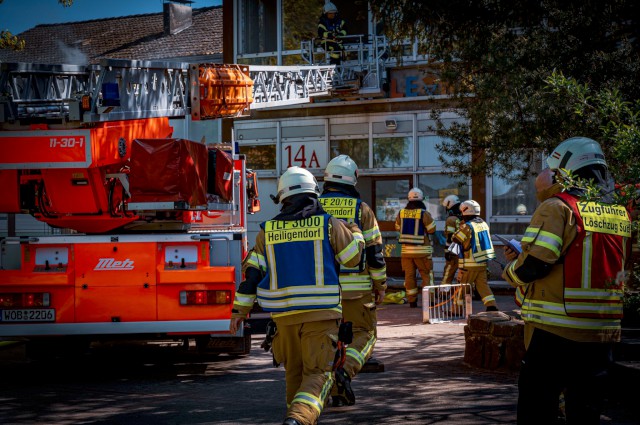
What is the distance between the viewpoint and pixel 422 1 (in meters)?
8.43

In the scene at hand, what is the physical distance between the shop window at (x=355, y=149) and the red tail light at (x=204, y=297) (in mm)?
14449

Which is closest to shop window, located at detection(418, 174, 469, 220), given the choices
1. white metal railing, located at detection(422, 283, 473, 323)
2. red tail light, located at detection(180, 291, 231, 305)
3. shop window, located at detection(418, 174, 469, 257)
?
shop window, located at detection(418, 174, 469, 257)

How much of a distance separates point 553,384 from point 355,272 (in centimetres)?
278

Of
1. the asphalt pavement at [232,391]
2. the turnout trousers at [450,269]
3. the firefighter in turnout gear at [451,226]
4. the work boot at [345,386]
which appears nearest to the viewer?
the work boot at [345,386]

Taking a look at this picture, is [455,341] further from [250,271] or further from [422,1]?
[250,271]

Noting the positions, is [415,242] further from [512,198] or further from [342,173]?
[342,173]

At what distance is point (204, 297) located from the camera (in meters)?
9.40

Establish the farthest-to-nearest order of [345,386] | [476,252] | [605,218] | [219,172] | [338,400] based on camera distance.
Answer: [476,252], [219,172], [338,400], [345,386], [605,218]

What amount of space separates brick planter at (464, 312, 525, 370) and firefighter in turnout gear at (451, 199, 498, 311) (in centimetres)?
386

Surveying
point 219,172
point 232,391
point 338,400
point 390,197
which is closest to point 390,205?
point 390,197

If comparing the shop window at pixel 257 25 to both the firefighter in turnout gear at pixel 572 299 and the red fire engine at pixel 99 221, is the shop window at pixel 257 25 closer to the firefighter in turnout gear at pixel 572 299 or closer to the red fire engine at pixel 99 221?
the red fire engine at pixel 99 221

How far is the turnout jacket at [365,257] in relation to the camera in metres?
7.80

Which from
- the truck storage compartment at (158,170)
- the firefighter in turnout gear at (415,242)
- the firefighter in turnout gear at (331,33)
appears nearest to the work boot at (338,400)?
the truck storage compartment at (158,170)

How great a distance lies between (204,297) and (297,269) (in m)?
3.26
